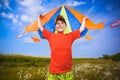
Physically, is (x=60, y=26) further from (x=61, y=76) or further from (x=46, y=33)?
(x=61, y=76)

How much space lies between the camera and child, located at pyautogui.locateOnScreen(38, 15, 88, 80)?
3.64 metres

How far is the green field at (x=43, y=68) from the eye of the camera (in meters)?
3.91

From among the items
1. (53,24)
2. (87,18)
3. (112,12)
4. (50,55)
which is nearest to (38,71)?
(50,55)

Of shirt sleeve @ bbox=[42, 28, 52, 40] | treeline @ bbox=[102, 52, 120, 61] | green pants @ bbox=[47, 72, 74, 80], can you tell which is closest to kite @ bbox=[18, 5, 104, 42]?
shirt sleeve @ bbox=[42, 28, 52, 40]

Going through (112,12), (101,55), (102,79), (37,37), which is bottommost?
(102,79)

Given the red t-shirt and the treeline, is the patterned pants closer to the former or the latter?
the red t-shirt

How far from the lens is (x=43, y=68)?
13.1 ft

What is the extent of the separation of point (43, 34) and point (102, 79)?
3.16ft

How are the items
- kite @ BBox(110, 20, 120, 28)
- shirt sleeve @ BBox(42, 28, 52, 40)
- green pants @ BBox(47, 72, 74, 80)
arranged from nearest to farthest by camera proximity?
green pants @ BBox(47, 72, 74, 80), shirt sleeve @ BBox(42, 28, 52, 40), kite @ BBox(110, 20, 120, 28)

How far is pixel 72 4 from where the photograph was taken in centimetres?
396

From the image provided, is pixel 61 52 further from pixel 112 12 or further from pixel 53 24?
pixel 112 12

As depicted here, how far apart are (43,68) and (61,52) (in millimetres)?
460

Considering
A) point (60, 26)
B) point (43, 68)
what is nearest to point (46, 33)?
point (60, 26)

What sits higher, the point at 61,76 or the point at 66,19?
the point at 66,19
